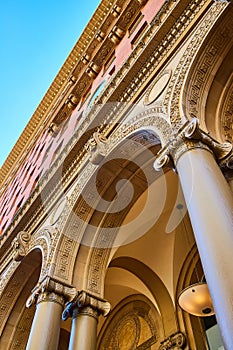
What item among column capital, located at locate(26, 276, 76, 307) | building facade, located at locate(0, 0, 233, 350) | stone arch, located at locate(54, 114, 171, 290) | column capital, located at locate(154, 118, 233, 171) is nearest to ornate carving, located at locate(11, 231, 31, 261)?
building facade, located at locate(0, 0, 233, 350)

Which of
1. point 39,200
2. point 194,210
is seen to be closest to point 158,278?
point 39,200

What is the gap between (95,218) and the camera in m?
6.50

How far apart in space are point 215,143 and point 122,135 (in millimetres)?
2144

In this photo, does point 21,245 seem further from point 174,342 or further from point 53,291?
point 174,342

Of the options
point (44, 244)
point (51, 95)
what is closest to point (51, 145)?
point (51, 95)

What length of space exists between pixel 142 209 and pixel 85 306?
218cm

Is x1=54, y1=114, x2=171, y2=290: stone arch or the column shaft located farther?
x1=54, y1=114, x2=171, y2=290: stone arch

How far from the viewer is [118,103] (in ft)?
21.2

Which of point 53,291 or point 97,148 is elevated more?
point 97,148

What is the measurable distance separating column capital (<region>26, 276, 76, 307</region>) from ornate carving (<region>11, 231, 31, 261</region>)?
1.72 m

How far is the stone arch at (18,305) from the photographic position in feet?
25.4

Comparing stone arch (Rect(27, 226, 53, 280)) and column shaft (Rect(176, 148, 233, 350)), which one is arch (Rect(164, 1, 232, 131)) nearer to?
column shaft (Rect(176, 148, 233, 350))

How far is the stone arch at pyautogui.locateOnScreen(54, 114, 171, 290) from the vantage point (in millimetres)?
5879

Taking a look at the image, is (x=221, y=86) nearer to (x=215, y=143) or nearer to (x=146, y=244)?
(x=215, y=143)
